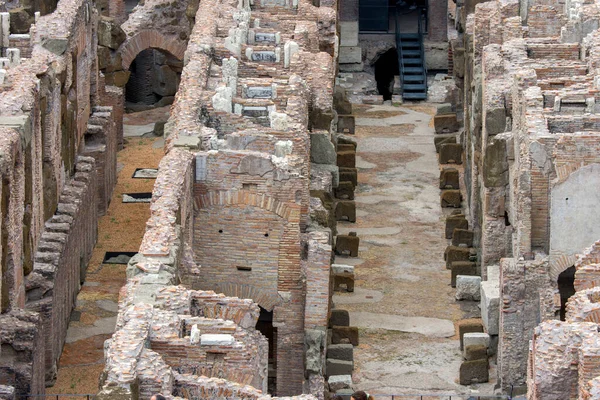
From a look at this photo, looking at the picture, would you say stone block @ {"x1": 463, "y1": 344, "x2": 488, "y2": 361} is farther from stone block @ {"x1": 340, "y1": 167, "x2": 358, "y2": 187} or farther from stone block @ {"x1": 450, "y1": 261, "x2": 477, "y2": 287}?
stone block @ {"x1": 340, "y1": 167, "x2": 358, "y2": 187}

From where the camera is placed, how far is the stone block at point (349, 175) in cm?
6244

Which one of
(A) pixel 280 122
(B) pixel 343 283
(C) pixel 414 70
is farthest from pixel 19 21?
(A) pixel 280 122

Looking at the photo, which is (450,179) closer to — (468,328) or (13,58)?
(468,328)

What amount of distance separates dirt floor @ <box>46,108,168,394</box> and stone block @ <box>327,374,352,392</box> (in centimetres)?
482

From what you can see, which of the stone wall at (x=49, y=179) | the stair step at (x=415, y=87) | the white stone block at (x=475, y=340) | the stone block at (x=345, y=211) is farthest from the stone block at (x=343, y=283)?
the stair step at (x=415, y=87)

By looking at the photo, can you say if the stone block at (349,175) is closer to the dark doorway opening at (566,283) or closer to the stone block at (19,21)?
the stone block at (19,21)

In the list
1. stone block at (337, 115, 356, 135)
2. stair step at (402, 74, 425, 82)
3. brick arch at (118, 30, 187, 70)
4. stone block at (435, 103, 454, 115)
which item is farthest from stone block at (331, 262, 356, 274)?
stair step at (402, 74, 425, 82)

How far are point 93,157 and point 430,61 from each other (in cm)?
2164

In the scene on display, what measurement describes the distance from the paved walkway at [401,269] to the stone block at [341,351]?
15.4 inches

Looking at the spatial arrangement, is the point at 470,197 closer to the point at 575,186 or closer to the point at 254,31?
the point at 254,31

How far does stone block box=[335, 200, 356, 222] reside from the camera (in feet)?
196

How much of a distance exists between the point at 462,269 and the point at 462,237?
2518 millimetres

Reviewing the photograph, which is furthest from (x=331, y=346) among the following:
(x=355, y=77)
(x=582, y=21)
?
(x=355, y=77)

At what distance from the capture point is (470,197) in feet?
196
